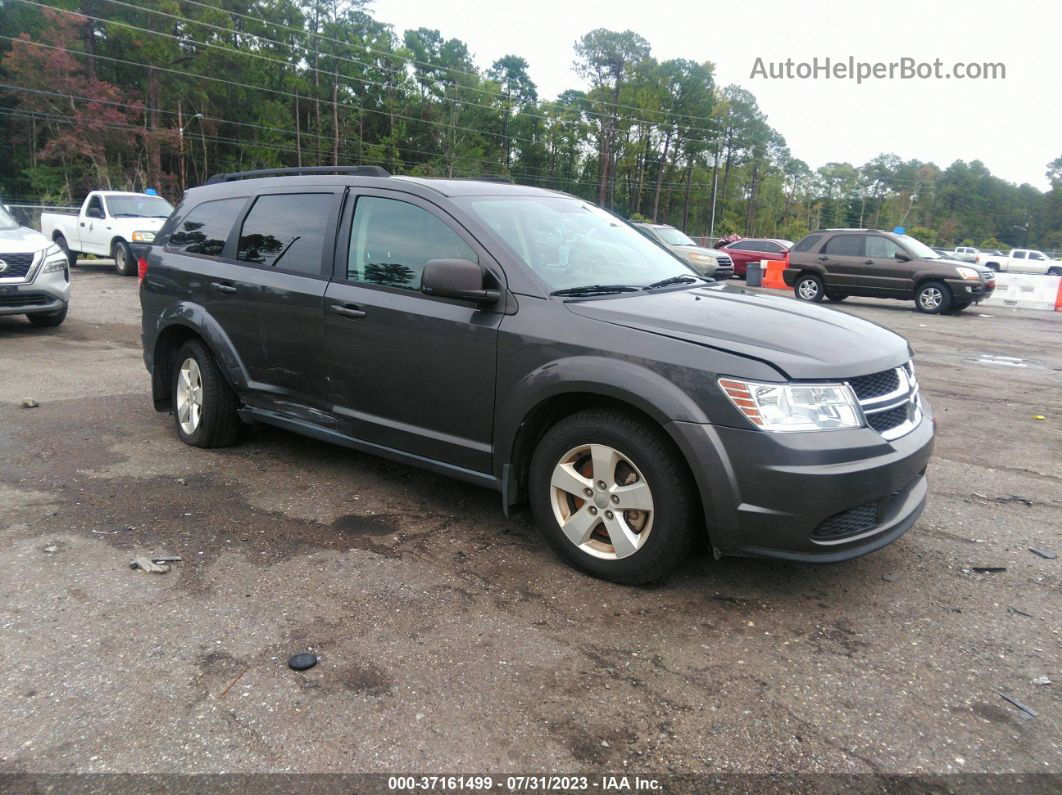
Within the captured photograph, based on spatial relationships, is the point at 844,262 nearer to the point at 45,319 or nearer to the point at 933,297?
the point at 933,297

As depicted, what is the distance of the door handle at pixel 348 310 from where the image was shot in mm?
4289

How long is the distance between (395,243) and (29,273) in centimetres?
743

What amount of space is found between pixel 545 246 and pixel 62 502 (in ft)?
9.82

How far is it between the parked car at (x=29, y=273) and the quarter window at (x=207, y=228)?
16.8 feet

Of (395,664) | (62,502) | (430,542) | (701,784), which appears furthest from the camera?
(62,502)

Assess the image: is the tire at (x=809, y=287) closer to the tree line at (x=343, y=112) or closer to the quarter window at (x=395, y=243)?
the quarter window at (x=395, y=243)

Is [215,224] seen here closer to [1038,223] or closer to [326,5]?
[326,5]

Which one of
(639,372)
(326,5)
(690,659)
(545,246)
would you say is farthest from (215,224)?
(326,5)

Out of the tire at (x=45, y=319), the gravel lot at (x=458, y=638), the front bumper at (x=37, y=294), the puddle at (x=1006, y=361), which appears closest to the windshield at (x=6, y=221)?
the front bumper at (x=37, y=294)

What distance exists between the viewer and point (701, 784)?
92.0 inches

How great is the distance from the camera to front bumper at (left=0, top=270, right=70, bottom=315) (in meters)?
9.47

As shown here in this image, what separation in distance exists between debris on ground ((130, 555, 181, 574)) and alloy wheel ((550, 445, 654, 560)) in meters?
1.79

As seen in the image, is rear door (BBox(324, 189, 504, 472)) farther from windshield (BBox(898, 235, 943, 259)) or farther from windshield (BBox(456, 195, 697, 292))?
windshield (BBox(898, 235, 943, 259))

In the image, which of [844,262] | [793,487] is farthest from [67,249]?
[793,487]
